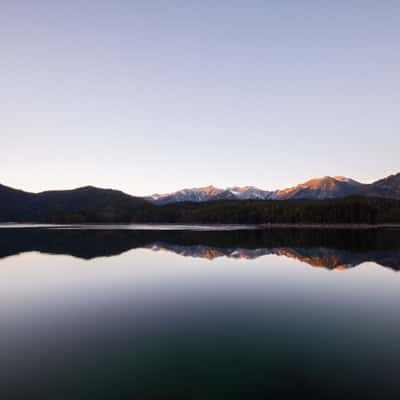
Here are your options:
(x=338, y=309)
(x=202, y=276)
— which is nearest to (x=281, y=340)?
(x=338, y=309)

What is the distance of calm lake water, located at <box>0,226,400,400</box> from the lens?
10898 millimetres

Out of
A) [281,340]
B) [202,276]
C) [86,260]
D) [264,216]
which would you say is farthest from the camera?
[264,216]

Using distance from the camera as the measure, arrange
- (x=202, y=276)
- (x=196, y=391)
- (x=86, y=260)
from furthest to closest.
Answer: (x=86, y=260), (x=202, y=276), (x=196, y=391)

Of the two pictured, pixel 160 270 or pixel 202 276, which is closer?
pixel 202 276

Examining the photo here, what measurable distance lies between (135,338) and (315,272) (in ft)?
86.2

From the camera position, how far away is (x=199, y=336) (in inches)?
620

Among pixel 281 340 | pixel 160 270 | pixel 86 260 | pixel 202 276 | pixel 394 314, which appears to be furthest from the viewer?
pixel 86 260

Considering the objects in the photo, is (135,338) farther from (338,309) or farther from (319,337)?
(338,309)

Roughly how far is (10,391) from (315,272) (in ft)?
105

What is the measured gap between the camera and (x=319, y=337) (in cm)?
1562

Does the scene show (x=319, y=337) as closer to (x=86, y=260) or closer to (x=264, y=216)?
(x=86, y=260)

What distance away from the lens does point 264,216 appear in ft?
605

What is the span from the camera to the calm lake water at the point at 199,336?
10.9 meters

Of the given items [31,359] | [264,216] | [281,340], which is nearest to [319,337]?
[281,340]
